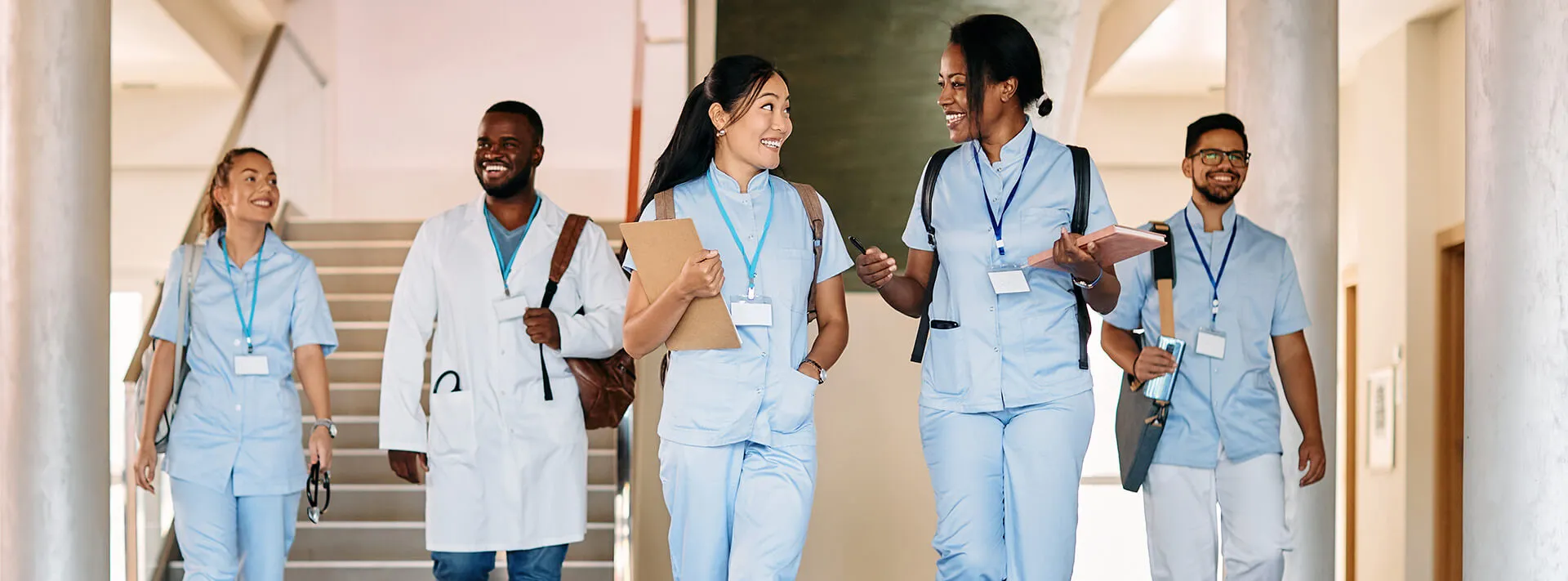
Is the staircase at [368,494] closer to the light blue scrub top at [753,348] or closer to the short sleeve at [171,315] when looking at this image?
the short sleeve at [171,315]

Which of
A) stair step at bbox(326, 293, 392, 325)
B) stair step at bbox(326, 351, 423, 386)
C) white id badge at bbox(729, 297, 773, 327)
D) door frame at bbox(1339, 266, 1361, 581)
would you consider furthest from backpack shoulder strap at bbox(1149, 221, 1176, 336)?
door frame at bbox(1339, 266, 1361, 581)

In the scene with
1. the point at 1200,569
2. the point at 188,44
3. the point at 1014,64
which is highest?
the point at 188,44

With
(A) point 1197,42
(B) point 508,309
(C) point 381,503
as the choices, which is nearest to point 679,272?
(B) point 508,309

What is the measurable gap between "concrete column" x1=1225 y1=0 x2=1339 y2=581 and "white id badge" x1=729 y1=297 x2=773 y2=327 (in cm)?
331

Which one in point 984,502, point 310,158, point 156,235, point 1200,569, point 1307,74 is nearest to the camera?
point 984,502

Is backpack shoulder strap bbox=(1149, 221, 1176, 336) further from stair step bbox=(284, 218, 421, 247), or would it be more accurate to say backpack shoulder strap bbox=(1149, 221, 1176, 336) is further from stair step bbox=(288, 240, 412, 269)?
stair step bbox=(284, 218, 421, 247)

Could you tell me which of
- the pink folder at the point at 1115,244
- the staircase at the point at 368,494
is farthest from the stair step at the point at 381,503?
the pink folder at the point at 1115,244

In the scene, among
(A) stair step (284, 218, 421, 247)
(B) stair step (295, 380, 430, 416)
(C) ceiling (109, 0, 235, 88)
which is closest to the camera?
(B) stair step (295, 380, 430, 416)

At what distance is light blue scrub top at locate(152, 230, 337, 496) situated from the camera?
15.6ft

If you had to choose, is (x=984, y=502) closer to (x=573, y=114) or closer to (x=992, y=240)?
(x=992, y=240)

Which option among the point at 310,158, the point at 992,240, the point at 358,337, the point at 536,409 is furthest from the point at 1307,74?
the point at 310,158

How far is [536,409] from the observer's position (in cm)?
449

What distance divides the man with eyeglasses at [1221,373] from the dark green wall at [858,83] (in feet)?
7.53

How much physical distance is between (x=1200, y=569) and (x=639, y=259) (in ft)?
6.93
